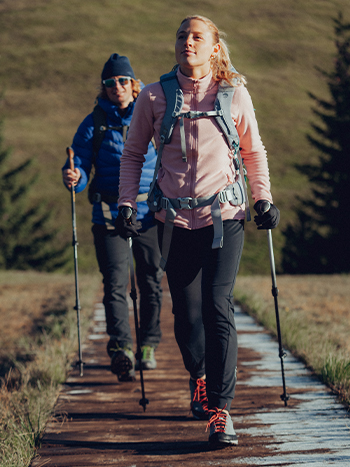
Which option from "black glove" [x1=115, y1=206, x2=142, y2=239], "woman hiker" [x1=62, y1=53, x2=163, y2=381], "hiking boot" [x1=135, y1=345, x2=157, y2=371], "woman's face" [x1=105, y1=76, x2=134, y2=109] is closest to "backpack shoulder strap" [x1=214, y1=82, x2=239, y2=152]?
"black glove" [x1=115, y1=206, x2=142, y2=239]

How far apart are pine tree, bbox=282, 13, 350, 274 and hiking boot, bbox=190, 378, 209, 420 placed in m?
19.7

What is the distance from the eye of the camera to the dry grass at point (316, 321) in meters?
4.34

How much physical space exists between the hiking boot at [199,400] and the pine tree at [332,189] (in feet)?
64.8

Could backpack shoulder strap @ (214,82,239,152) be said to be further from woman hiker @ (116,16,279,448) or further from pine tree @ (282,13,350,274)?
pine tree @ (282,13,350,274)

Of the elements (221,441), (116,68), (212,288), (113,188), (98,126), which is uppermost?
(116,68)

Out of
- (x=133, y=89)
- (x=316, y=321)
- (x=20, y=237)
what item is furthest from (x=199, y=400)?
(x=20, y=237)

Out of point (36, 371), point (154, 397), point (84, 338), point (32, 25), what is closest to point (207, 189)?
point (154, 397)

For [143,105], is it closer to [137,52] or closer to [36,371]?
[36,371]

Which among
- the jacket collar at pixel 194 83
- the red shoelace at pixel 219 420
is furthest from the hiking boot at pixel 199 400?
the jacket collar at pixel 194 83

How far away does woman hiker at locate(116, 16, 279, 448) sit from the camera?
3.21 m

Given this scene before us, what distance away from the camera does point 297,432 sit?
11.1 ft

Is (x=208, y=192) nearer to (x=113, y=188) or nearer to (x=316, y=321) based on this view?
(x=113, y=188)

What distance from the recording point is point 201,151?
321 centimetres

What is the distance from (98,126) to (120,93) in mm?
329
